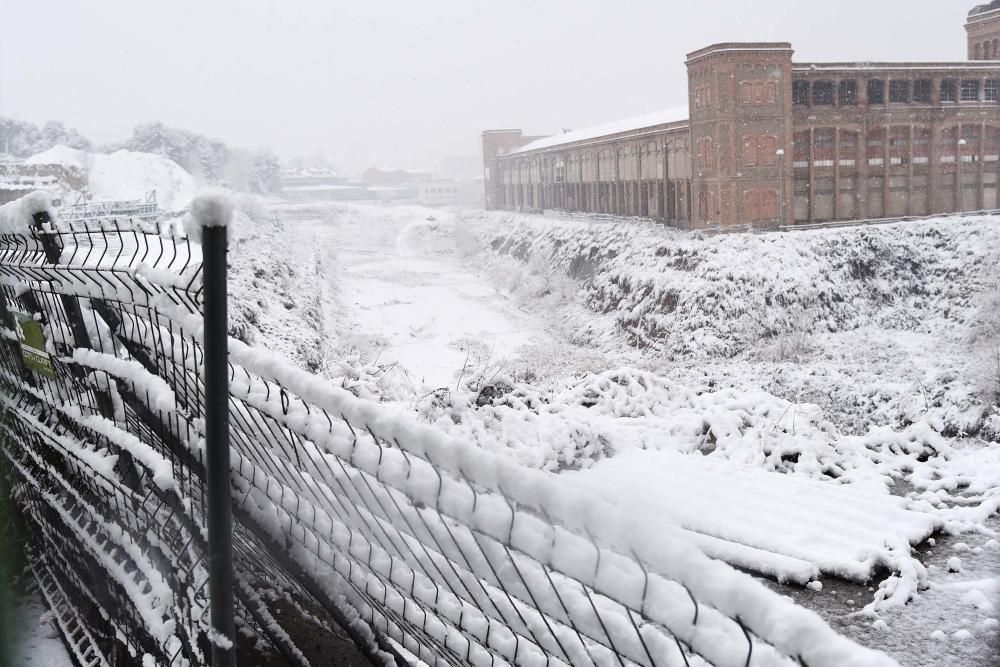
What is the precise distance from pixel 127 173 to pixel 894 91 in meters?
36.1

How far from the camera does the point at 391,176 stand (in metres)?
87.9

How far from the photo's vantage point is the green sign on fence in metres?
3.55

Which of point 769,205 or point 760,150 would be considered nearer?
point 760,150

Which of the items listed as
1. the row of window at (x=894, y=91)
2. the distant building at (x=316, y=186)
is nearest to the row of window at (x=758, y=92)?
the row of window at (x=894, y=91)

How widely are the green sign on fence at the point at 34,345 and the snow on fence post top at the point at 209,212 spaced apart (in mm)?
2158

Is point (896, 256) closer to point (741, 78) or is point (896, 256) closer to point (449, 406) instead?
point (741, 78)

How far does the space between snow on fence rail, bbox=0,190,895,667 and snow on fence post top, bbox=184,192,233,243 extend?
0.39 meters

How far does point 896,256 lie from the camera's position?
2830cm

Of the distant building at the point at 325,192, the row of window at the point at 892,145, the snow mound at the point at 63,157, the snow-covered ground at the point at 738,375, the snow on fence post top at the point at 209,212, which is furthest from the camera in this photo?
the distant building at the point at 325,192

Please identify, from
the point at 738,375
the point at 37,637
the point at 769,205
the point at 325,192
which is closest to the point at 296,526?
the point at 37,637

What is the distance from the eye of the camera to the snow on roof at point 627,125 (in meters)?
35.6

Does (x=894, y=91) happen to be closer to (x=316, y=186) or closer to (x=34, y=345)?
(x=34, y=345)

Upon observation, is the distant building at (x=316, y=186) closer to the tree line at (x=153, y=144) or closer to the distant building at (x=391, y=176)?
the distant building at (x=391, y=176)

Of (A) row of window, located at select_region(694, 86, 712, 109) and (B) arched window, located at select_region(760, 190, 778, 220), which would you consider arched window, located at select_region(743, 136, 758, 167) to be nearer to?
A: (B) arched window, located at select_region(760, 190, 778, 220)
